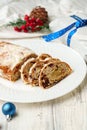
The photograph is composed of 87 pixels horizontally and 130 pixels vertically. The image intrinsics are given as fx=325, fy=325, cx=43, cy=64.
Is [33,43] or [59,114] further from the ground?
[33,43]

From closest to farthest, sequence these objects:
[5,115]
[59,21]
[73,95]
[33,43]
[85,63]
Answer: [5,115]
[73,95]
[85,63]
[33,43]
[59,21]

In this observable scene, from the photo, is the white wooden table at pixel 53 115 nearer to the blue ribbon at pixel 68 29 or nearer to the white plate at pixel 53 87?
the white plate at pixel 53 87

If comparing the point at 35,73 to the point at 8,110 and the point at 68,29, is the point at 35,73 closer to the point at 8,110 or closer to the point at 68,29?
the point at 8,110

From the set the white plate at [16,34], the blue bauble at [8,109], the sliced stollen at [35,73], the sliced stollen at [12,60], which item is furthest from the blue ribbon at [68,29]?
the blue bauble at [8,109]

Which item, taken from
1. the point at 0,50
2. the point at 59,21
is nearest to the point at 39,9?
the point at 59,21

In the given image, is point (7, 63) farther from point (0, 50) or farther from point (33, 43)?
point (33, 43)

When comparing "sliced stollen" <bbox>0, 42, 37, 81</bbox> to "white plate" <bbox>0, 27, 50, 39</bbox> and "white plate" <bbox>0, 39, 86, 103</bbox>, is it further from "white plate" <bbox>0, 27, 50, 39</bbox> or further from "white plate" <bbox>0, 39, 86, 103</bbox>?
"white plate" <bbox>0, 27, 50, 39</bbox>

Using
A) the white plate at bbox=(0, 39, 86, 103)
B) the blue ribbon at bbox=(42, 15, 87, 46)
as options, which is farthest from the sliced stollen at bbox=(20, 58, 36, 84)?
the blue ribbon at bbox=(42, 15, 87, 46)

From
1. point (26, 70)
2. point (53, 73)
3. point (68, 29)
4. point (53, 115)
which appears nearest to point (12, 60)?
point (26, 70)
